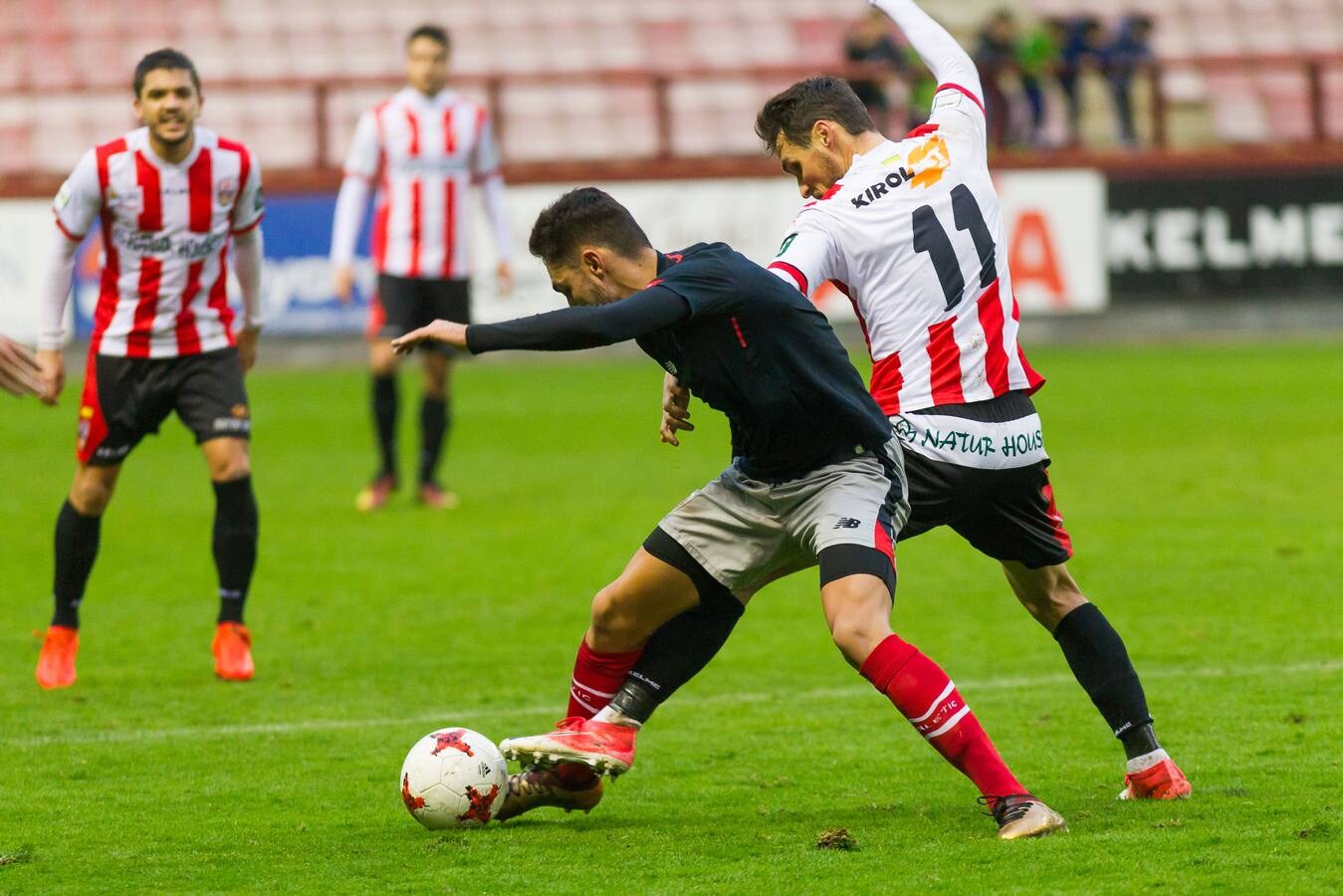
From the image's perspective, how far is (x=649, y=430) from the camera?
1407 centimetres

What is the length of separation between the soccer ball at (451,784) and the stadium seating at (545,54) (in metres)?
16.6

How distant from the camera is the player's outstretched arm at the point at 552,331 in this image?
13.9ft

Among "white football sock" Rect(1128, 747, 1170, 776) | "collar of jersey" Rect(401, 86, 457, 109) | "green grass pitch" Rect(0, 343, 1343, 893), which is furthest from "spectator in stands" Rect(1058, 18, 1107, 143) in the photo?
"white football sock" Rect(1128, 747, 1170, 776)

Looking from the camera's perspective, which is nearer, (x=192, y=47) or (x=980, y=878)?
(x=980, y=878)

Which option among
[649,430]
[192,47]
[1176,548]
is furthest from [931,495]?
[192,47]

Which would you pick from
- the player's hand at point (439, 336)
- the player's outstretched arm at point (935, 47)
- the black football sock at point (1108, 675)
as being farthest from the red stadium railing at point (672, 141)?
the player's hand at point (439, 336)

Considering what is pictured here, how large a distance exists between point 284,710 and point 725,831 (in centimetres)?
203

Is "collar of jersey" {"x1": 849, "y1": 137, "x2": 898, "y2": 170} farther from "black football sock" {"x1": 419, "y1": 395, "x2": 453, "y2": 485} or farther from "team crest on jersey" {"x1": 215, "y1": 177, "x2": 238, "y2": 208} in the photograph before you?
"black football sock" {"x1": 419, "y1": 395, "x2": 453, "y2": 485}

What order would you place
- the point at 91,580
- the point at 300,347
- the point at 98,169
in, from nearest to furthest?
the point at 98,169, the point at 91,580, the point at 300,347

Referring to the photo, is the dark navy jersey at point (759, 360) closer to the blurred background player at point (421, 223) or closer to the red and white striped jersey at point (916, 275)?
the red and white striped jersey at point (916, 275)

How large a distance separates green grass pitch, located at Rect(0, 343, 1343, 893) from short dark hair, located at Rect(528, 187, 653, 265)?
135 cm

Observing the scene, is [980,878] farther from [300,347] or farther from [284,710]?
[300,347]

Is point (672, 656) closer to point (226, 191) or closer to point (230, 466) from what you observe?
point (230, 466)

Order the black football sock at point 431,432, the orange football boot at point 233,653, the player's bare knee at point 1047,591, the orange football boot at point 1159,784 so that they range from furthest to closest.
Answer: the black football sock at point 431,432, the orange football boot at point 233,653, the player's bare knee at point 1047,591, the orange football boot at point 1159,784
